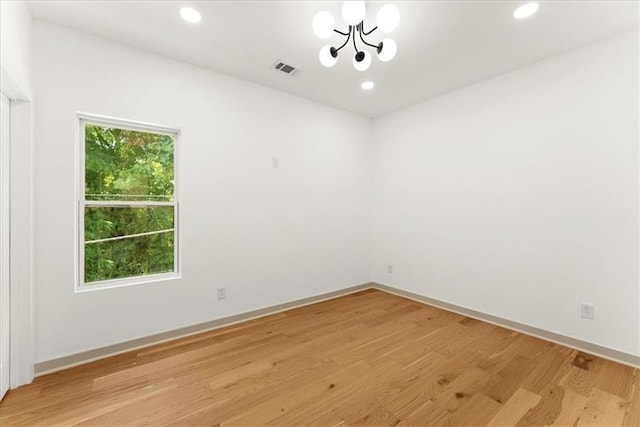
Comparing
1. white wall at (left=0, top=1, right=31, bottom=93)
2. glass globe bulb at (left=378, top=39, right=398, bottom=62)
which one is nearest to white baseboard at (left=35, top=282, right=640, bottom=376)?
white wall at (left=0, top=1, right=31, bottom=93)

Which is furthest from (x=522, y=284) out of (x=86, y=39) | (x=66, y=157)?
(x=86, y=39)

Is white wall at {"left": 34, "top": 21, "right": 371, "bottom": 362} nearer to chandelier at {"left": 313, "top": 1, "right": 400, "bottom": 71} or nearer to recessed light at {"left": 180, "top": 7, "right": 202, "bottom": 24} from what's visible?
recessed light at {"left": 180, "top": 7, "right": 202, "bottom": 24}

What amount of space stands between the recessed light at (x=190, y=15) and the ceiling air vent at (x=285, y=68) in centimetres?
83

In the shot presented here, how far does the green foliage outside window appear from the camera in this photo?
2467 millimetres

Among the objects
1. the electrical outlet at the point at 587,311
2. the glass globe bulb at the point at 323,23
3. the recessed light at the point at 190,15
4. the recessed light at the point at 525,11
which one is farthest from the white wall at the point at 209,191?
the electrical outlet at the point at 587,311

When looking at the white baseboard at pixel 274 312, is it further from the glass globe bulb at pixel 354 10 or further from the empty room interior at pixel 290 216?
the glass globe bulb at pixel 354 10

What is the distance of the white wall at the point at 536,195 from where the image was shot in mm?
Result: 2361

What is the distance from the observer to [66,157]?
2.25m

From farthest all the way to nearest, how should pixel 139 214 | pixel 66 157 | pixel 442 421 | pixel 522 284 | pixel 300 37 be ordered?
pixel 522 284
pixel 139 214
pixel 300 37
pixel 66 157
pixel 442 421

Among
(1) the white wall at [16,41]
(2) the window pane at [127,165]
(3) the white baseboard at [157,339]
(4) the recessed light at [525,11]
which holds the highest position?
(4) the recessed light at [525,11]

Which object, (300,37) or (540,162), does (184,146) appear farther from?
(540,162)

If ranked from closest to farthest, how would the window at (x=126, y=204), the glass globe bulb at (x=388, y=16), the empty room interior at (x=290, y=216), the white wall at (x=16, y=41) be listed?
the white wall at (x=16, y=41) → the glass globe bulb at (x=388, y=16) → the empty room interior at (x=290, y=216) → the window at (x=126, y=204)

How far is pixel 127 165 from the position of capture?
2.63 metres

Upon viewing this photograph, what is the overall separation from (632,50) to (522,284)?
2214 millimetres
